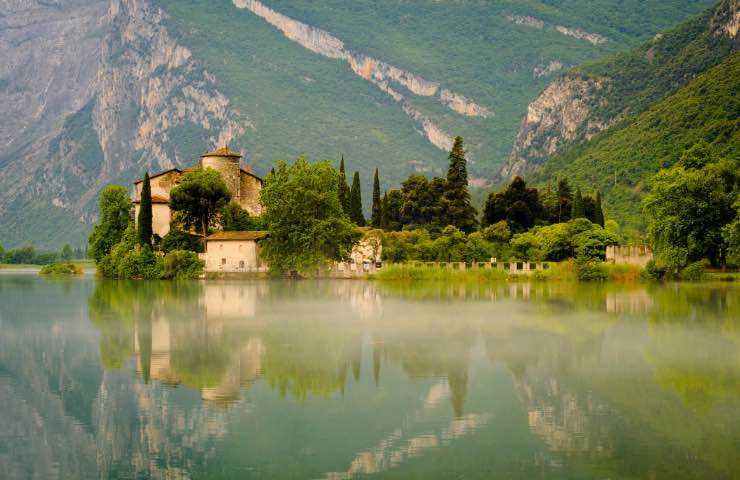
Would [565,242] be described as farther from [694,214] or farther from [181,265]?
[181,265]

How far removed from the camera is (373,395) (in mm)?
21391

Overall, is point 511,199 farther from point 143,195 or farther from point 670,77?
point 670,77

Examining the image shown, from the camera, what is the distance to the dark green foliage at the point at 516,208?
7883 cm

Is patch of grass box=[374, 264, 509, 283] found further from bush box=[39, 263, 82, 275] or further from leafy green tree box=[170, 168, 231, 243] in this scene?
bush box=[39, 263, 82, 275]

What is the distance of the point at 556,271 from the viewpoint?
66.9 metres

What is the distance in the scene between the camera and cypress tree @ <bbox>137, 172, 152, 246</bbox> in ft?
244

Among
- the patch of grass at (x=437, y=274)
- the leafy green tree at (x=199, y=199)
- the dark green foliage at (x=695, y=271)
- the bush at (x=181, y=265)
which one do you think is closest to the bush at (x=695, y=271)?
the dark green foliage at (x=695, y=271)

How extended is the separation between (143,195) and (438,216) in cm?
2155

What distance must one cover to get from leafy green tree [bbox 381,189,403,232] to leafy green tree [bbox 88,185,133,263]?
1843 centimetres

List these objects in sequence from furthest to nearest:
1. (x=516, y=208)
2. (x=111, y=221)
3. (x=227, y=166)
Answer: (x=227, y=166), (x=111, y=221), (x=516, y=208)

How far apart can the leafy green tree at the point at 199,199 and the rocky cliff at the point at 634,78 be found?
86.5 metres

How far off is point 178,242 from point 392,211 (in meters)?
18.3

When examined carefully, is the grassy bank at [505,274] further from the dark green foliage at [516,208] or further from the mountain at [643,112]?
the mountain at [643,112]

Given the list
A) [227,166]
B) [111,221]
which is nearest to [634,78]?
[227,166]
